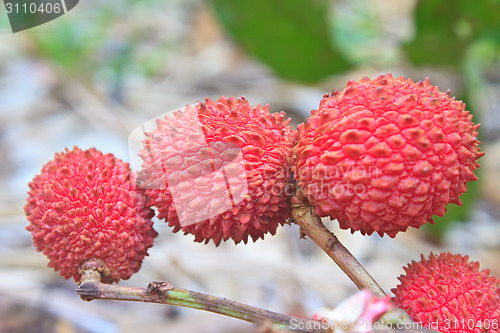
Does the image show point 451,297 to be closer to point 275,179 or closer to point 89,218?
point 275,179

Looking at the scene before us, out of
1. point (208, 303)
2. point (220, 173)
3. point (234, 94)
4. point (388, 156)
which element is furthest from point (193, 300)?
point (234, 94)

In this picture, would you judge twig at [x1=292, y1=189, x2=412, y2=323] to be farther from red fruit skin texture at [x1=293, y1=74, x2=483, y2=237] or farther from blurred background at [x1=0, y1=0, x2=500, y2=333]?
blurred background at [x1=0, y1=0, x2=500, y2=333]

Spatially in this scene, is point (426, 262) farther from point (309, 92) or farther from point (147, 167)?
point (309, 92)

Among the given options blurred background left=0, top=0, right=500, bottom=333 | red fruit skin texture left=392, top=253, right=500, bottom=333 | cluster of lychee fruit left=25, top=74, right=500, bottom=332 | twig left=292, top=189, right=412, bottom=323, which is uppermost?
blurred background left=0, top=0, right=500, bottom=333

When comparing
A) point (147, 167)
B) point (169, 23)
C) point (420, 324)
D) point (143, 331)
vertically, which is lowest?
point (420, 324)

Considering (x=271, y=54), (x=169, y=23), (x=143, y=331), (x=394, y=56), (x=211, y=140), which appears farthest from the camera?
(x=169, y=23)

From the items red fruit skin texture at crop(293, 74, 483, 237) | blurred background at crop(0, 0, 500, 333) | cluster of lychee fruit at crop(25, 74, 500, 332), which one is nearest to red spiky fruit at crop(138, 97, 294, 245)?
cluster of lychee fruit at crop(25, 74, 500, 332)

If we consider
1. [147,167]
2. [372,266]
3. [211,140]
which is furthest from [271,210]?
[372,266]
